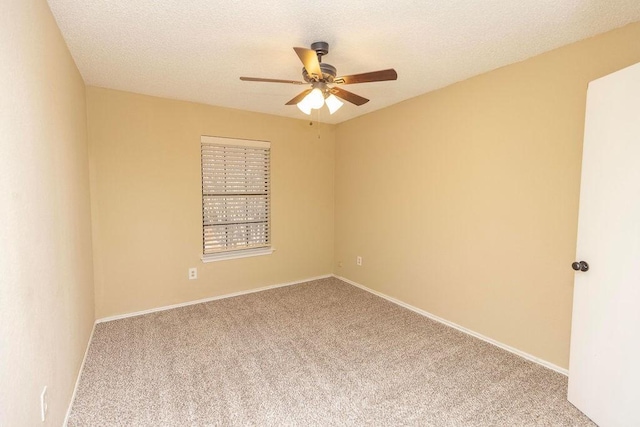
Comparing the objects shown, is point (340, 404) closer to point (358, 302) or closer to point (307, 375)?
point (307, 375)

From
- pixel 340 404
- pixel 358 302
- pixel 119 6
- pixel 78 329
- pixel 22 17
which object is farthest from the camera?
pixel 358 302

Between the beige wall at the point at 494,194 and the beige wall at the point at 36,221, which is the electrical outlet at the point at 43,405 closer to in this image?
the beige wall at the point at 36,221

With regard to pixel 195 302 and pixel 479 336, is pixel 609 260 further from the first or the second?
pixel 195 302

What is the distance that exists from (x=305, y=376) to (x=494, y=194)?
209cm

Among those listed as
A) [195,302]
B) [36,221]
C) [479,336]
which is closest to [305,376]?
[479,336]

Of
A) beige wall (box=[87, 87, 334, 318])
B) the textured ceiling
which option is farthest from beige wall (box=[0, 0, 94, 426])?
beige wall (box=[87, 87, 334, 318])

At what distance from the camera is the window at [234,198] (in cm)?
363

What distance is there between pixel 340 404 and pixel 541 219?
1956 millimetres

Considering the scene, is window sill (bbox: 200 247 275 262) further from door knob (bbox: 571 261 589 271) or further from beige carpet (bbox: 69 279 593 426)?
door knob (bbox: 571 261 589 271)

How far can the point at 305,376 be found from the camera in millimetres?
2170

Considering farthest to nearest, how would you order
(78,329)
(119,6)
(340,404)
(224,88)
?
(224,88) < (78,329) < (340,404) < (119,6)

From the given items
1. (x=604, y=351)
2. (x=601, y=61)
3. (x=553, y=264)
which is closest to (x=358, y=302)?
(x=553, y=264)

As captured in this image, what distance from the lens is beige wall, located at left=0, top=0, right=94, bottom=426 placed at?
3.51 ft

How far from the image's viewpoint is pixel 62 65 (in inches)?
77.8
